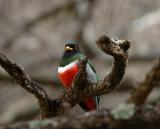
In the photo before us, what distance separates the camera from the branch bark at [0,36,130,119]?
7.81ft

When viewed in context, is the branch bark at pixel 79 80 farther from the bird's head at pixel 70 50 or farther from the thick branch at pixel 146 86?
the bird's head at pixel 70 50

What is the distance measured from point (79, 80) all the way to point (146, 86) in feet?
2.20

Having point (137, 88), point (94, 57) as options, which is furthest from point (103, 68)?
point (137, 88)

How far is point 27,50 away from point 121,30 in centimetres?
146

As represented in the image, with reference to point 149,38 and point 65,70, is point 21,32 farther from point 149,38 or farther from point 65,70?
point 65,70

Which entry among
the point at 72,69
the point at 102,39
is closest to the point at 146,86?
the point at 102,39

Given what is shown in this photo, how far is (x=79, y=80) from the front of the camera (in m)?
2.73

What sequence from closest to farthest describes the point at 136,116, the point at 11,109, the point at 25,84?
the point at 136,116 → the point at 25,84 → the point at 11,109

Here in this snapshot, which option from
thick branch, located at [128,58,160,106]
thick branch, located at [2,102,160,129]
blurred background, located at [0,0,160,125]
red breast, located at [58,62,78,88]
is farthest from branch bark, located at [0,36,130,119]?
blurred background, located at [0,0,160,125]

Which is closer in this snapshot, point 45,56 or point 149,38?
point 45,56

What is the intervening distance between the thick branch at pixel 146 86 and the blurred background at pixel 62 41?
312cm

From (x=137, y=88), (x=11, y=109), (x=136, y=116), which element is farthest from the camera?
(x=11, y=109)

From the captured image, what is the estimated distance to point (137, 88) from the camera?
3.43 m

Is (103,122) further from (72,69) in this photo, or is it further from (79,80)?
(72,69)
